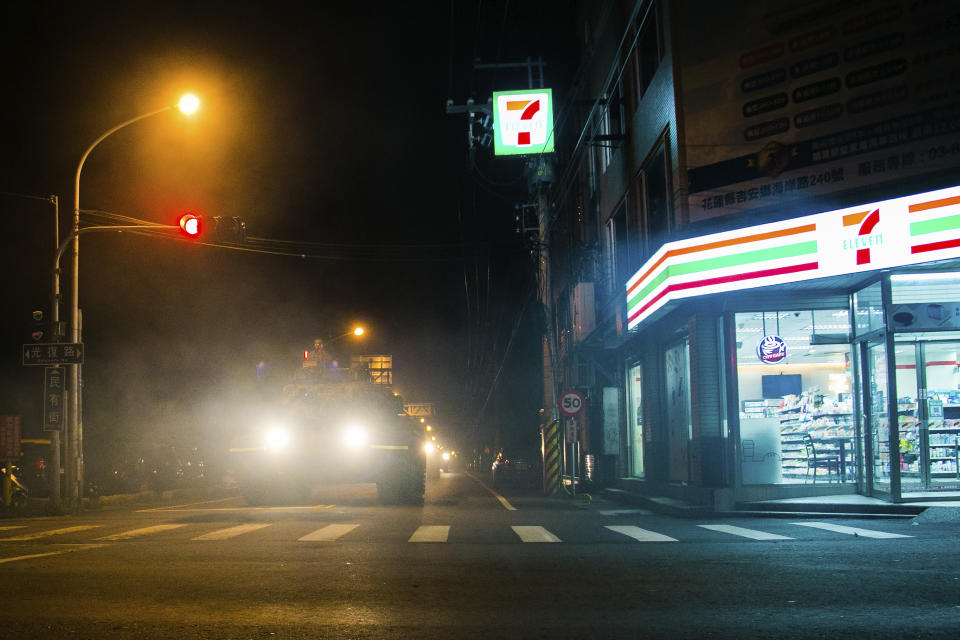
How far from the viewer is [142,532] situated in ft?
44.9

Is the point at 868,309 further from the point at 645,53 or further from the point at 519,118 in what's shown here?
the point at 519,118

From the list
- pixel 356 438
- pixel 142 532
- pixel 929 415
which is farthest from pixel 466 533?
pixel 929 415

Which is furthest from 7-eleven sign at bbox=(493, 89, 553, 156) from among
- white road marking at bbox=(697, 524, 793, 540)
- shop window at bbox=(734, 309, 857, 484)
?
white road marking at bbox=(697, 524, 793, 540)

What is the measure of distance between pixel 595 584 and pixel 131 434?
42.3 meters

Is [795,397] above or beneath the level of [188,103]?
beneath

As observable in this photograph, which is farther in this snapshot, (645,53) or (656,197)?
(645,53)

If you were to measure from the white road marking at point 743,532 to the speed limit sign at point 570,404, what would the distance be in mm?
11041

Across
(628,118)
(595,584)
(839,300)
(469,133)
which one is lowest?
(595,584)

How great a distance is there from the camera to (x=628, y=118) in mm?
26594

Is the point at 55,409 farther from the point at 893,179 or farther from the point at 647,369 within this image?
the point at 893,179

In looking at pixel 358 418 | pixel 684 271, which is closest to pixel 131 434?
pixel 358 418

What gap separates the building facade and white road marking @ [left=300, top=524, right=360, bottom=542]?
7912mm

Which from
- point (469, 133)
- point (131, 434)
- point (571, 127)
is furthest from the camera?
point (131, 434)

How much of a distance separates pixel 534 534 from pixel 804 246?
7.70 meters
